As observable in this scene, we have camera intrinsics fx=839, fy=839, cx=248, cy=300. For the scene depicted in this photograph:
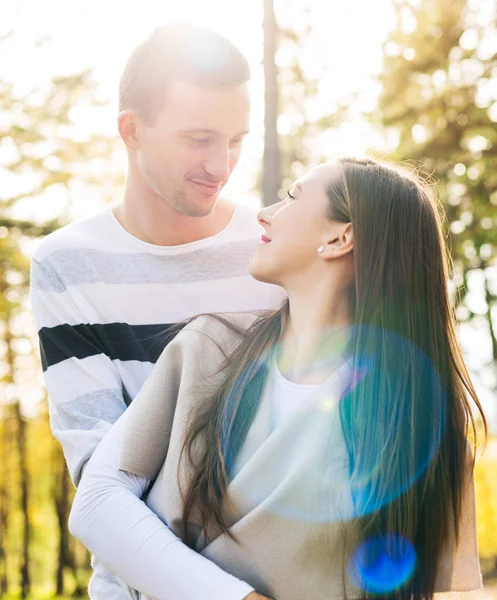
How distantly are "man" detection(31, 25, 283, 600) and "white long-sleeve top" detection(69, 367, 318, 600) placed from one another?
421mm

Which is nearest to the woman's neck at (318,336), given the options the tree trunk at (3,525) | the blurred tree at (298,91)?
the blurred tree at (298,91)

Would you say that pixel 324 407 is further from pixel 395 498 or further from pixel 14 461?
pixel 14 461

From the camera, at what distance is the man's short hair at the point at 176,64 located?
2885 millimetres

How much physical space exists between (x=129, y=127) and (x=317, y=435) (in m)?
1.55

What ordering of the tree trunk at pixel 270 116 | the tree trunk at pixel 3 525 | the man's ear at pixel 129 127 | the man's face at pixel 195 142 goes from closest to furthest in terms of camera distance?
the man's face at pixel 195 142 < the man's ear at pixel 129 127 < the tree trunk at pixel 270 116 < the tree trunk at pixel 3 525

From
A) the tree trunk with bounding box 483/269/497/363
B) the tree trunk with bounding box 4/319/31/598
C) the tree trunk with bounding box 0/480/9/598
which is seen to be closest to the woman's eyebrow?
the tree trunk with bounding box 483/269/497/363

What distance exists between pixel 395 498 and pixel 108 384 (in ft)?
3.27

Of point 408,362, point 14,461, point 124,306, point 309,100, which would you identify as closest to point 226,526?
point 408,362

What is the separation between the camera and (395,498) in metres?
2.04

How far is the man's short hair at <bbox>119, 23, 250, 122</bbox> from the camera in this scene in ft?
9.46

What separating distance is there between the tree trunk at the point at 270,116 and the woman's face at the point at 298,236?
3.77 meters

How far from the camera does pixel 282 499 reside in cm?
198

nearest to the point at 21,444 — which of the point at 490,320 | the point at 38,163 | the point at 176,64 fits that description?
the point at 38,163

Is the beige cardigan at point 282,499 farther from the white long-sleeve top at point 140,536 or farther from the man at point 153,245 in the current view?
the man at point 153,245
